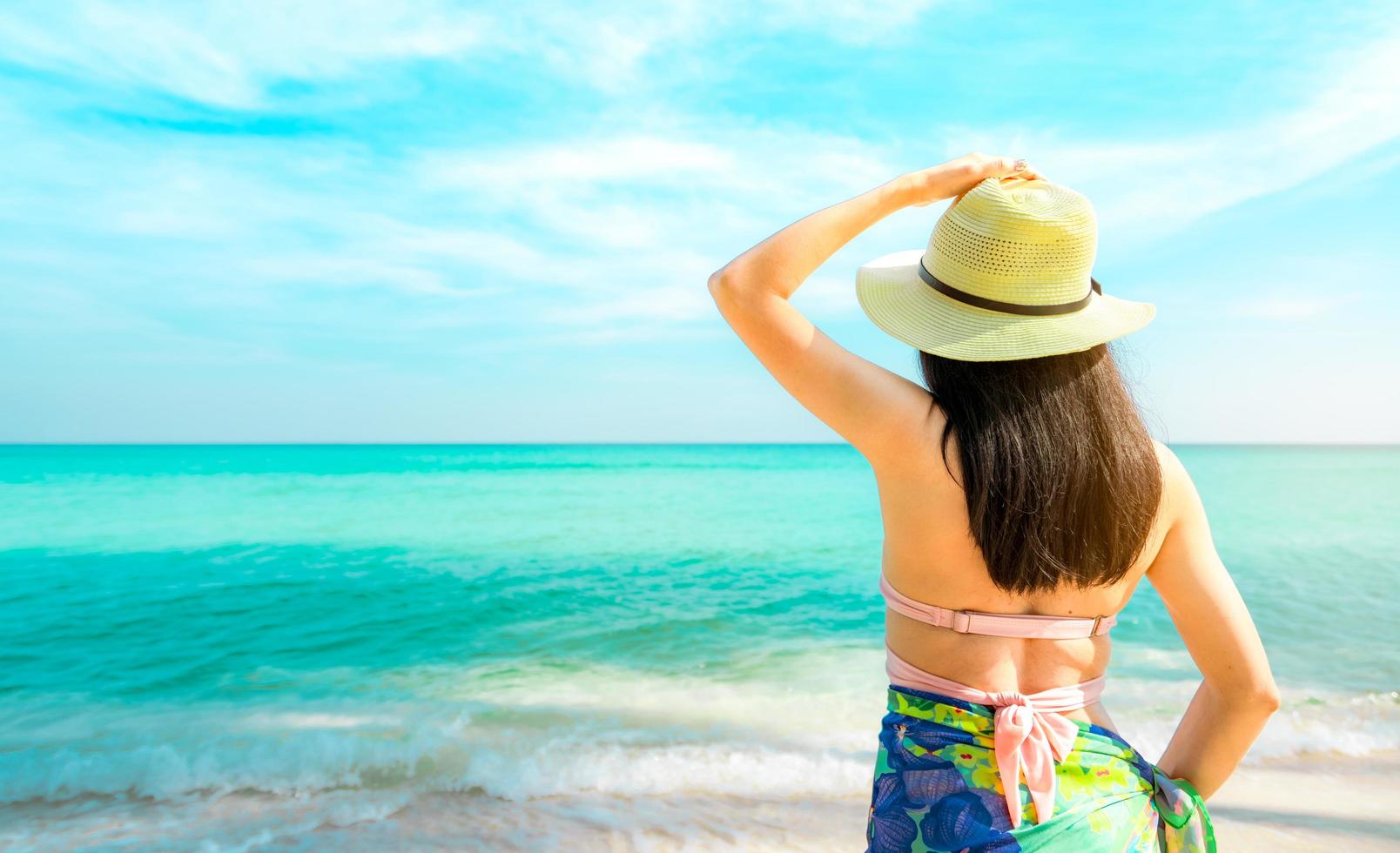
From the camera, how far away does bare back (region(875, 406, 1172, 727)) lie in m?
1.26

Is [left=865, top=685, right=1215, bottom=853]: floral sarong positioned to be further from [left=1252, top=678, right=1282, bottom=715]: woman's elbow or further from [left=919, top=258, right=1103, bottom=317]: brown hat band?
[left=919, top=258, right=1103, bottom=317]: brown hat band

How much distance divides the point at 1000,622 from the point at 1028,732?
15cm

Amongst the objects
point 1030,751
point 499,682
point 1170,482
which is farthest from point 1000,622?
point 499,682

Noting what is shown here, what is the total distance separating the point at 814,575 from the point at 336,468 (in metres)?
38.2

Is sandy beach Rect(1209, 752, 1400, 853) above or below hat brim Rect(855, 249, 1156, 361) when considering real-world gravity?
below

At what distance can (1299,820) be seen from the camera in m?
4.05

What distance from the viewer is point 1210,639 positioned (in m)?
1.39

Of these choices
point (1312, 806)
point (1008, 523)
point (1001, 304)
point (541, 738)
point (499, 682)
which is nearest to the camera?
point (1008, 523)

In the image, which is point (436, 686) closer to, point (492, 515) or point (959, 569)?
point (959, 569)

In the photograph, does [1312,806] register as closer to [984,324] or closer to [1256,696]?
[1256,696]

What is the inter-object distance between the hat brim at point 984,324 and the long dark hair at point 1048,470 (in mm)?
40

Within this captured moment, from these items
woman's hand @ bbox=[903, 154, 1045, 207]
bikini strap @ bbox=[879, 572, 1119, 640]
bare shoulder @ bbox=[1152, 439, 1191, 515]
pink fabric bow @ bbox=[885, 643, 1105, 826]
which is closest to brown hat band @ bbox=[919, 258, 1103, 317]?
woman's hand @ bbox=[903, 154, 1045, 207]

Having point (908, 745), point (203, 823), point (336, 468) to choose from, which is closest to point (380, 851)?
point (203, 823)

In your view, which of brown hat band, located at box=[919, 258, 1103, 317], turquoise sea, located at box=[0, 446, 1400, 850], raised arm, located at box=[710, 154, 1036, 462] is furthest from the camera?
turquoise sea, located at box=[0, 446, 1400, 850]
